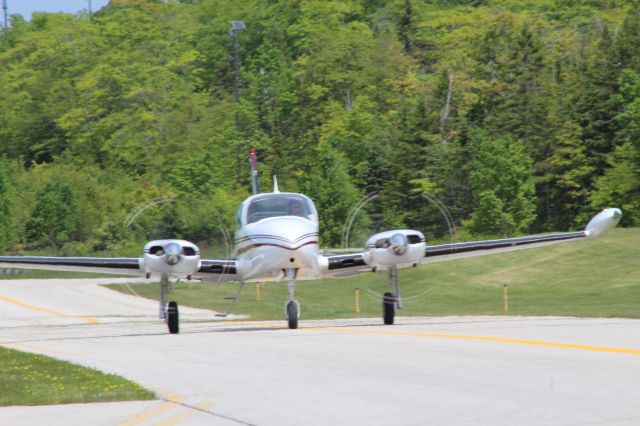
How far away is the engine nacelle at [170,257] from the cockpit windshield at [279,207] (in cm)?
182

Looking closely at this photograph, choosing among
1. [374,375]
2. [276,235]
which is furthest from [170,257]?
[374,375]

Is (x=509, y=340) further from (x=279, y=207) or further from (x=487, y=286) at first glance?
(x=487, y=286)

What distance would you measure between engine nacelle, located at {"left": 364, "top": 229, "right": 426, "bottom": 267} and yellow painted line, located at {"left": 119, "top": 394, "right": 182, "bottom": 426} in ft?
42.2

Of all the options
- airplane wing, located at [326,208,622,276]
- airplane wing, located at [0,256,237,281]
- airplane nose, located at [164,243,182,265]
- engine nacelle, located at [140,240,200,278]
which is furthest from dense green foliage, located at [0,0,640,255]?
airplane nose, located at [164,243,182,265]

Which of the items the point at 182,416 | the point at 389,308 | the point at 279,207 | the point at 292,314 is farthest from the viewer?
the point at 389,308

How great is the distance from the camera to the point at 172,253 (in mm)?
24812

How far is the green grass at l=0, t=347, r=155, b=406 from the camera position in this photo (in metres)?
13.4

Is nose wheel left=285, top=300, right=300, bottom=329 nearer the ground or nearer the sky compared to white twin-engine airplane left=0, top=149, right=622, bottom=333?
nearer the ground

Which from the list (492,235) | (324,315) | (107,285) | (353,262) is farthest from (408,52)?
(353,262)

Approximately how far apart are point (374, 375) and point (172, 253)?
443 inches

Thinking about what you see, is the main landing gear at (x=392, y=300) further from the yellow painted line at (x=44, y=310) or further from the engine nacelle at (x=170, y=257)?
the yellow painted line at (x=44, y=310)

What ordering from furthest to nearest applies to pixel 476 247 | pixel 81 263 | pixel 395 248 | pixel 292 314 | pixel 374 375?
pixel 476 247 → pixel 81 263 → pixel 292 314 → pixel 395 248 → pixel 374 375

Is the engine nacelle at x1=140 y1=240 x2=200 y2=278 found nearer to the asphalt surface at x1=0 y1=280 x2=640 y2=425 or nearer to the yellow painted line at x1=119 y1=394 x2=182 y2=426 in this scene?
the asphalt surface at x1=0 y1=280 x2=640 y2=425

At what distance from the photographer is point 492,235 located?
→ 7719 cm
